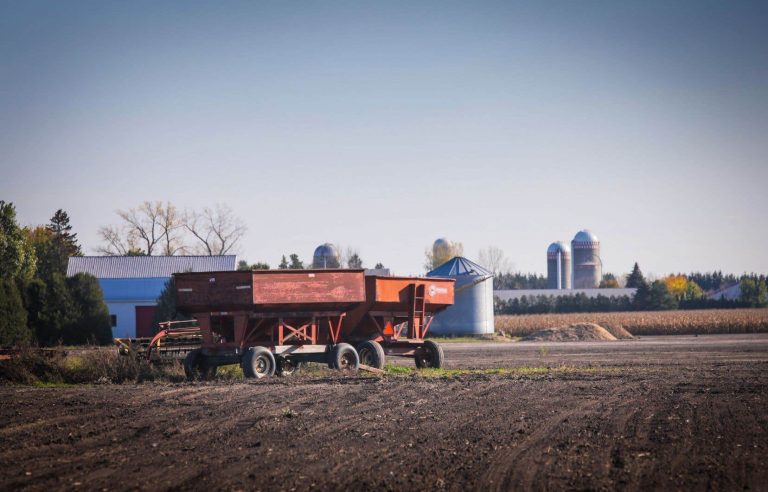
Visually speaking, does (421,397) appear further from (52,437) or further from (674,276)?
(674,276)

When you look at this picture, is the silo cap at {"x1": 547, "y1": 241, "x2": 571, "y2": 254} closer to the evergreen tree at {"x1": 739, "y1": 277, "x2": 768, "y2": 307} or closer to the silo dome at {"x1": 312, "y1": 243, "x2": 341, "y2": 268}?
the evergreen tree at {"x1": 739, "y1": 277, "x2": 768, "y2": 307}

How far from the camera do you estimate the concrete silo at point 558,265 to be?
137550 mm

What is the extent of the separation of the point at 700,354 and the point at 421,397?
2116cm

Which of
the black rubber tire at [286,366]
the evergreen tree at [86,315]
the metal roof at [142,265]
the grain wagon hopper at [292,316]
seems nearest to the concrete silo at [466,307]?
the metal roof at [142,265]

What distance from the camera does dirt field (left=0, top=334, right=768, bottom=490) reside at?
9.62 metres

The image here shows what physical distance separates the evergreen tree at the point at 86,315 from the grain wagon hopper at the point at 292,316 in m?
26.1

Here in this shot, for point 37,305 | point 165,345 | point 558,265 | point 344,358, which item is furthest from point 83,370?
point 558,265

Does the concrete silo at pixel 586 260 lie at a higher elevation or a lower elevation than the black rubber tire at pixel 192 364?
higher

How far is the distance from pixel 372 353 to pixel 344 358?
1.00m

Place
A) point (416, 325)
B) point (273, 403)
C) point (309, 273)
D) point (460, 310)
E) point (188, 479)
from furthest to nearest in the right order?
1. point (460, 310)
2. point (416, 325)
3. point (309, 273)
4. point (273, 403)
5. point (188, 479)

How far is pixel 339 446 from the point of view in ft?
38.1

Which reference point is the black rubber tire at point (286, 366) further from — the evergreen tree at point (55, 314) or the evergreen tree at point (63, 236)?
the evergreen tree at point (63, 236)

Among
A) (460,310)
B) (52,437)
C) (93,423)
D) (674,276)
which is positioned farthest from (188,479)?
(674,276)

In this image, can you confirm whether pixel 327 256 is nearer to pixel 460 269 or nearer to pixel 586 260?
pixel 460 269
